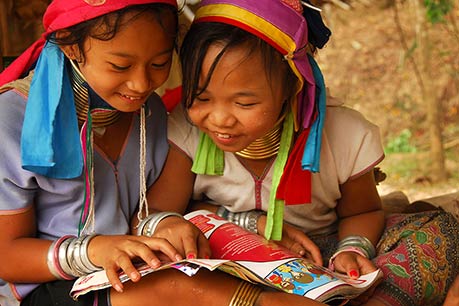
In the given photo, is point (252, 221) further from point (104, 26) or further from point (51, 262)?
point (104, 26)

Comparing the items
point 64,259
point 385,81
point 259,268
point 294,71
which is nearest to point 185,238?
point 259,268

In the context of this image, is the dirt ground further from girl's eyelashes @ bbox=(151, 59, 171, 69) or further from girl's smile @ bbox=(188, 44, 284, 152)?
girl's eyelashes @ bbox=(151, 59, 171, 69)

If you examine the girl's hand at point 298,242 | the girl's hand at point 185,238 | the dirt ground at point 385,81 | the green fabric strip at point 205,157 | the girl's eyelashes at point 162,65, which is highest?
the girl's eyelashes at point 162,65

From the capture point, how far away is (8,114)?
5.63 ft

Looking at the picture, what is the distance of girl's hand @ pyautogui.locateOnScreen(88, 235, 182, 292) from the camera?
1.52m

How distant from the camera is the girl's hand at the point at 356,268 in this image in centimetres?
180

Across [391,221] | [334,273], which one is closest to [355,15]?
[391,221]

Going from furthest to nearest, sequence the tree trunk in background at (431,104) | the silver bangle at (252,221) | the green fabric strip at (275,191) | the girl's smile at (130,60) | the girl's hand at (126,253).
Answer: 1. the tree trunk in background at (431,104)
2. the silver bangle at (252,221)
3. the green fabric strip at (275,191)
4. the girl's smile at (130,60)
5. the girl's hand at (126,253)

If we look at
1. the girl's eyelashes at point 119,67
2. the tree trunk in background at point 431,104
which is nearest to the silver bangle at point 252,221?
the girl's eyelashes at point 119,67

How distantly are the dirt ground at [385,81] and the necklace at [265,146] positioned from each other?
329cm

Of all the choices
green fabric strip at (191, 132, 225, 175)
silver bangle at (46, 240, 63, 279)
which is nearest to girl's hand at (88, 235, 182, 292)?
silver bangle at (46, 240, 63, 279)

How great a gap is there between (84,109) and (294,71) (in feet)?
1.71

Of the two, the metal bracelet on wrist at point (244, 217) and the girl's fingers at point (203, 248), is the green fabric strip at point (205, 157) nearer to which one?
the metal bracelet on wrist at point (244, 217)

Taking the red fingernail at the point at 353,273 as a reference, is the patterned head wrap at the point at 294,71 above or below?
above
